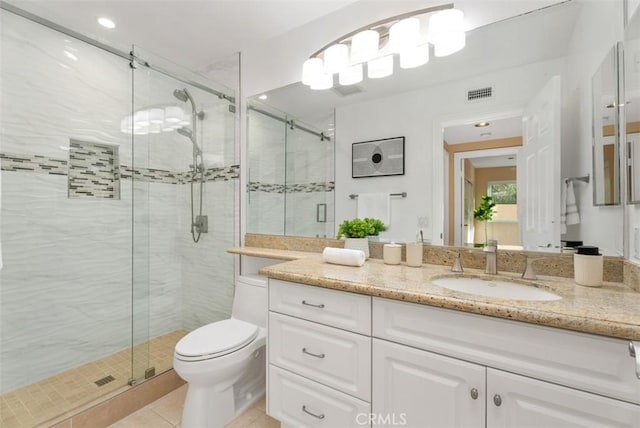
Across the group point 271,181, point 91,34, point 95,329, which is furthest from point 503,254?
point 91,34

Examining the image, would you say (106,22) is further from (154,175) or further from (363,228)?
(363,228)

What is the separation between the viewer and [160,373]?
5.93 ft

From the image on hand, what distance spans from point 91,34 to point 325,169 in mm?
1898

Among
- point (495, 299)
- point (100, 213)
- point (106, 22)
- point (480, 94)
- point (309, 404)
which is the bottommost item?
point (309, 404)

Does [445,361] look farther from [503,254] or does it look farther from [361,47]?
[361,47]

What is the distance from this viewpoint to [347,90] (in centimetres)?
173

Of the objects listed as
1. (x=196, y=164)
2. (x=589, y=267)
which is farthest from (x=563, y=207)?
(x=196, y=164)

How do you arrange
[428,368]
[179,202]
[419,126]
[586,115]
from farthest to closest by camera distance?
[179,202] < [419,126] < [586,115] < [428,368]

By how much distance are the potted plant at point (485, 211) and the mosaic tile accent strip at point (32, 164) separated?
2576 mm

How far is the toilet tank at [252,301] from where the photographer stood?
5.78ft

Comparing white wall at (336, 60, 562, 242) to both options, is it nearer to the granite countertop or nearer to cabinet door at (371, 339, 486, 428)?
the granite countertop

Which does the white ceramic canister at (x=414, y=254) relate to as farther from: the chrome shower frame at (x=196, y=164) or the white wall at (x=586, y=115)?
the chrome shower frame at (x=196, y=164)

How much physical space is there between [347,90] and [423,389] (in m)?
1.56

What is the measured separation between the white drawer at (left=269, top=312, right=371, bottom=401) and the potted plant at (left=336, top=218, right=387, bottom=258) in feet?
1.84
